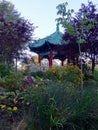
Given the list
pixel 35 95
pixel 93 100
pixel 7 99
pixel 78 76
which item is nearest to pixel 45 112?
pixel 35 95

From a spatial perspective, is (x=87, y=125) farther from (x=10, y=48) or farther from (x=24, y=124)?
(x=10, y=48)

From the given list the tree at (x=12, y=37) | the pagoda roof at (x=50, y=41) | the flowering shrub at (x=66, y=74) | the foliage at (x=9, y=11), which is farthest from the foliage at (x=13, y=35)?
the foliage at (x=9, y=11)

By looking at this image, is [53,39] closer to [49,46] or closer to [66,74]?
[49,46]

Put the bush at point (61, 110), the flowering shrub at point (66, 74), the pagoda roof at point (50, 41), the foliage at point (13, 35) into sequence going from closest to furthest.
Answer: the bush at point (61, 110) < the flowering shrub at point (66, 74) < the foliage at point (13, 35) < the pagoda roof at point (50, 41)

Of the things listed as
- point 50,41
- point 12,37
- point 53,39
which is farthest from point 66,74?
point 53,39

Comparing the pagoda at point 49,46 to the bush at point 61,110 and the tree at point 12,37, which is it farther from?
the bush at point 61,110

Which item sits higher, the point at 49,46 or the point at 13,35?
the point at 13,35

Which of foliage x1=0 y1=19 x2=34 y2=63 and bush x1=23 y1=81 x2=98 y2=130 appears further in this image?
foliage x1=0 y1=19 x2=34 y2=63

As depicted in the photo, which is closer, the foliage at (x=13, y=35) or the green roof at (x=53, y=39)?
the foliage at (x=13, y=35)

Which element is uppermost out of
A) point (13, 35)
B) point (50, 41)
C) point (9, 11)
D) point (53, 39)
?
point (9, 11)

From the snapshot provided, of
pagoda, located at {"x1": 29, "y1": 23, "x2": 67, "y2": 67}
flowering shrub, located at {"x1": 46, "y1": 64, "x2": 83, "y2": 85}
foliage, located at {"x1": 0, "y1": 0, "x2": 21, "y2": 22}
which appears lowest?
flowering shrub, located at {"x1": 46, "y1": 64, "x2": 83, "y2": 85}

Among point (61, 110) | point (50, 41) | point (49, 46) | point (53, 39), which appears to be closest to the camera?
point (61, 110)

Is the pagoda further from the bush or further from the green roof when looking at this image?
the bush

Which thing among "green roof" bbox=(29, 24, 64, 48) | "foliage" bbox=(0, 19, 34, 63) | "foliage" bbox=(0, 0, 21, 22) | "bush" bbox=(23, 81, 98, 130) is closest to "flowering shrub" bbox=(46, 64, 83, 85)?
"foliage" bbox=(0, 19, 34, 63)
